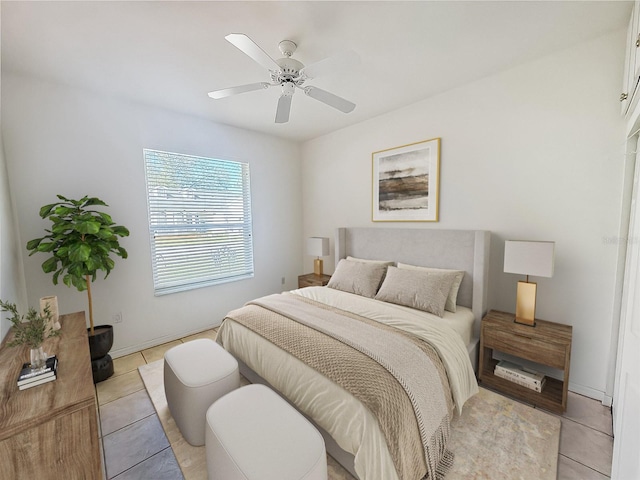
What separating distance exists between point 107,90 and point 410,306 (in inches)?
141

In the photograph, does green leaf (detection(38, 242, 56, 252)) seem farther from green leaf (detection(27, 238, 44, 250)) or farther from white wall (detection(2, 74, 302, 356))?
white wall (detection(2, 74, 302, 356))

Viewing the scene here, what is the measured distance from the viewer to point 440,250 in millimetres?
2783

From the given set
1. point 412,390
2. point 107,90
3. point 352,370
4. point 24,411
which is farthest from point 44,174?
point 412,390

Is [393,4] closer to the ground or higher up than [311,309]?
higher up

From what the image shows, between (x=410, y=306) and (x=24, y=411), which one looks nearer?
(x=24, y=411)

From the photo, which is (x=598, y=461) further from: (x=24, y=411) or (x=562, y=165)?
(x=24, y=411)

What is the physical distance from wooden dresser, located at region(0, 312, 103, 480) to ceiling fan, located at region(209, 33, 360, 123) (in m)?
1.90

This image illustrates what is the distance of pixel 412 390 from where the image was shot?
1.44m

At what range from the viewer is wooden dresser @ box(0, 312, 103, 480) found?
3.22 ft

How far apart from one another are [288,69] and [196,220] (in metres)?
2.26

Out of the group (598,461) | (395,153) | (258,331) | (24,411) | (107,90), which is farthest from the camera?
(395,153)

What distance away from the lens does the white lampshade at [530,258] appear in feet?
6.47

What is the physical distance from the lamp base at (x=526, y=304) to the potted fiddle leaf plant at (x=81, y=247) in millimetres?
3564

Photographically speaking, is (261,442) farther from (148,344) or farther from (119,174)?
(119,174)
